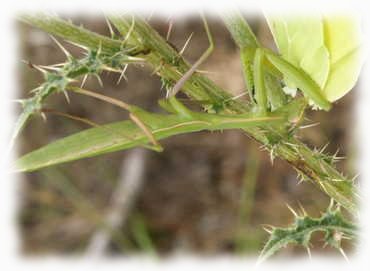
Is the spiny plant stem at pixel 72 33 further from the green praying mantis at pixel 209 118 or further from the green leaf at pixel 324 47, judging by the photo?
the green leaf at pixel 324 47

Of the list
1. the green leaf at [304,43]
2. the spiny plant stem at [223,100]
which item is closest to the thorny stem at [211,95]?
the spiny plant stem at [223,100]

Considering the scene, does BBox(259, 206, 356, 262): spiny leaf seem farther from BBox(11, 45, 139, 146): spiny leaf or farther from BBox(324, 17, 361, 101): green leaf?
BBox(11, 45, 139, 146): spiny leaf

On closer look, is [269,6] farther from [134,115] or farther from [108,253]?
[108,253]

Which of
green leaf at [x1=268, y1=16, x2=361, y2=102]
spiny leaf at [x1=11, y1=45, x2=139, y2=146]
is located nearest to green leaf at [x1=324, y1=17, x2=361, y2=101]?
green leaf at [x1=268, y1=16, x2=361, y2=102]

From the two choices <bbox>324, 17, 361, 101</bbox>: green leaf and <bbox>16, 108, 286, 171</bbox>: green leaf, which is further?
<bbox>16, 108, 286, 171</bbox>: green leaf

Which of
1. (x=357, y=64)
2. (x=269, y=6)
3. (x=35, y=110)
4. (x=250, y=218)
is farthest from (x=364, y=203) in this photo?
(x=250, y=218)

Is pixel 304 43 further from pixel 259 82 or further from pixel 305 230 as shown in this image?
pixel 305 230

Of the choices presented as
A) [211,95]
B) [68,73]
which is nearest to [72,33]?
[68,73]
